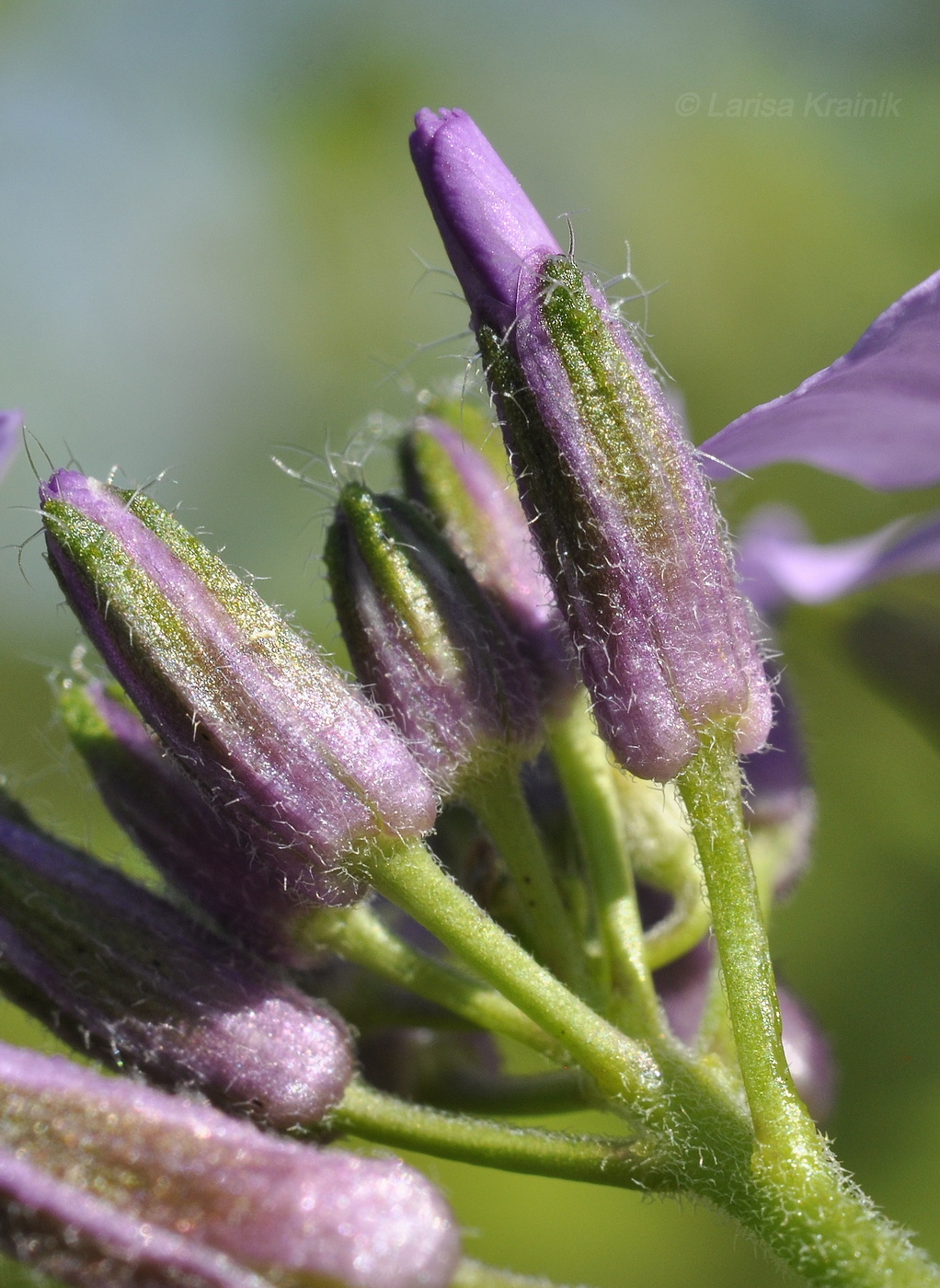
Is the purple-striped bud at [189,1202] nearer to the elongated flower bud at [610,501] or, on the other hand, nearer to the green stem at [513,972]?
the green stem at [513,972]

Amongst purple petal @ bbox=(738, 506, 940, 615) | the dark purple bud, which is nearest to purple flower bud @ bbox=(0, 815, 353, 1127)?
the dark purple bud

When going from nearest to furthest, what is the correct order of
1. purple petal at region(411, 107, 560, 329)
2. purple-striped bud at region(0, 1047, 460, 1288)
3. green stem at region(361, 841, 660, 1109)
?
purple-striped bud at region(0, 1047, 460, 1288) < green stem at region(361, 841, 660, 1109) < purple petal at region(411, 107, 560, 329)

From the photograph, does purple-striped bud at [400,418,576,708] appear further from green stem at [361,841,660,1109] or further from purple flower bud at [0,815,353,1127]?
purple flower bud at [0,815,353,1127]

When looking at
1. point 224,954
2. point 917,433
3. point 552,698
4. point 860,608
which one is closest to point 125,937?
point 224,954

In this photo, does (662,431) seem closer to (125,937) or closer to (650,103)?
(125,937)

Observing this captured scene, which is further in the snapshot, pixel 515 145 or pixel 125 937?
pixel 515 145

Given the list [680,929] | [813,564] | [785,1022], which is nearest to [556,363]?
[680,929]
